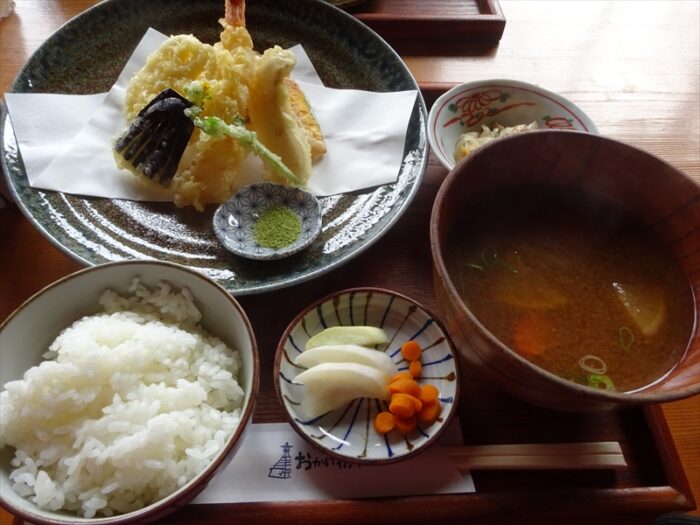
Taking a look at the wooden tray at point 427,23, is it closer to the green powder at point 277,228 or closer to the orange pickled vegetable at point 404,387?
the green powder at point 277,228

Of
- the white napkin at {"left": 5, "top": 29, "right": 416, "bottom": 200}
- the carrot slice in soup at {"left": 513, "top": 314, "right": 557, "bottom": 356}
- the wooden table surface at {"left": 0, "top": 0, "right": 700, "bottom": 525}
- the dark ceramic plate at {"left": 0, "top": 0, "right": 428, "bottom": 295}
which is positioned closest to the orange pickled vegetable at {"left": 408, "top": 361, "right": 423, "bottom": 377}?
the carrot slice in soup at {"left": 513, "top": 314, "right": 557, "bottom": 356}

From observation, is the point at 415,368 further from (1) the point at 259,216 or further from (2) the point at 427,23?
(2) the point at 427,23

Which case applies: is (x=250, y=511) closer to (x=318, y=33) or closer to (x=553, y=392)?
(x=553, y=392)

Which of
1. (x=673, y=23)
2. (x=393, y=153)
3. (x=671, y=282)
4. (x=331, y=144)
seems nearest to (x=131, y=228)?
(x=331, y=144)

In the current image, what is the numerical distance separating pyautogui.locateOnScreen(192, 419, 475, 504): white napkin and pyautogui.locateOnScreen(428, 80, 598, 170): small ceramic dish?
97 cm

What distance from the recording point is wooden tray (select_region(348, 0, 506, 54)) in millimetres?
1979

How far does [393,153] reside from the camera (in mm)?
1640

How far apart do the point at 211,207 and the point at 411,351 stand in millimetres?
740

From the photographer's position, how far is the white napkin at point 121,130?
1.50 m

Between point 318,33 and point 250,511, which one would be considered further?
point 318,33

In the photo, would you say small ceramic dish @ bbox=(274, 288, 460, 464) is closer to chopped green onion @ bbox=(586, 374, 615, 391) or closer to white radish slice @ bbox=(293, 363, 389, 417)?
white radish slice @ bbox=(293, 363, 389, 417)

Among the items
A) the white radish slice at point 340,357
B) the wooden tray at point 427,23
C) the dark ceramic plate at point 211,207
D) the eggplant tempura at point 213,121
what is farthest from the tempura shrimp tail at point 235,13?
the white radish slice at point 340,357

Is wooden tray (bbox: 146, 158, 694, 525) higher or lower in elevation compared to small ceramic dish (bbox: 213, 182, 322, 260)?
lower

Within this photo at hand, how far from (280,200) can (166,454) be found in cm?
81
